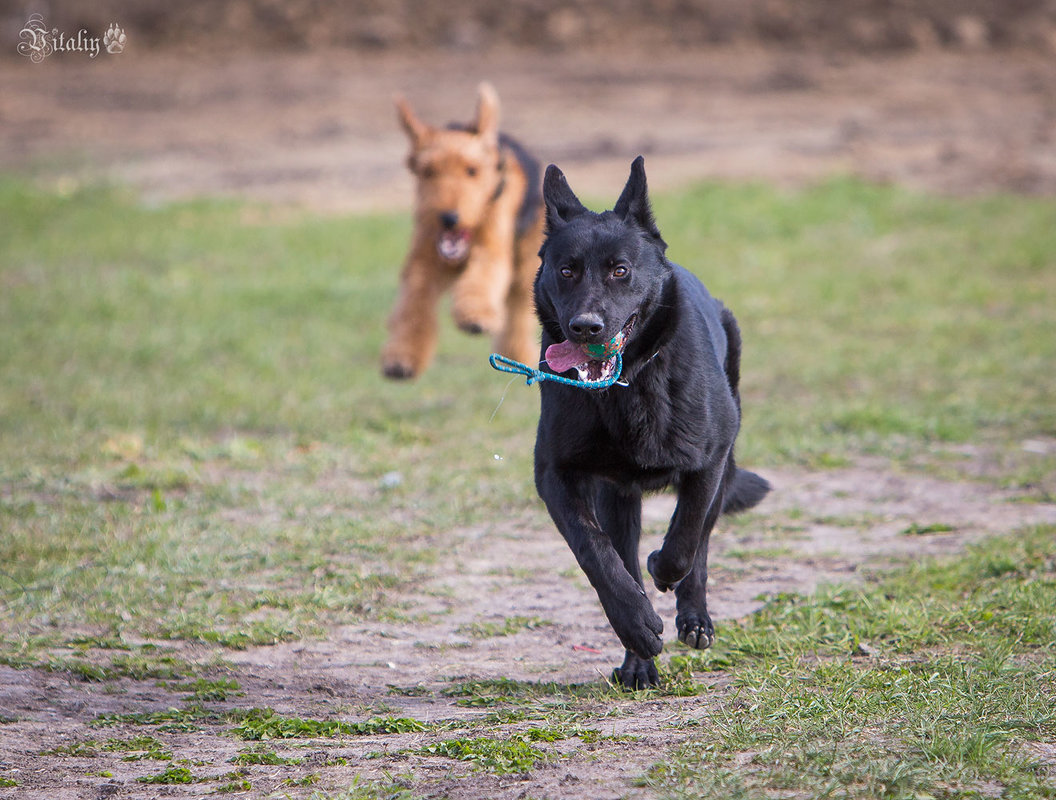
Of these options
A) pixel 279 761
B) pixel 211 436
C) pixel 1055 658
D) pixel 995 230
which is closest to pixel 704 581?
pixel 1055 658

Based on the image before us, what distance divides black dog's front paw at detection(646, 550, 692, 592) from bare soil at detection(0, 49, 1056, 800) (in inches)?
16.6

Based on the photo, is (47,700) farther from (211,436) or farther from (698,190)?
(698,190)

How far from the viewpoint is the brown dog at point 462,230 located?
8.25 meters

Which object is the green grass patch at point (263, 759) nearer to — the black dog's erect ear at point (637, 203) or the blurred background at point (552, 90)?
the black dog's erect ear at point (637, 203)

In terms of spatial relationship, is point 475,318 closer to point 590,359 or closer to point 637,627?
point 590,359

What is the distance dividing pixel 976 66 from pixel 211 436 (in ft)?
54.8

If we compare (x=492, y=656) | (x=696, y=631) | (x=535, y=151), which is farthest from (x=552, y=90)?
(x=696, y=631)

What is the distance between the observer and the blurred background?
18.1m

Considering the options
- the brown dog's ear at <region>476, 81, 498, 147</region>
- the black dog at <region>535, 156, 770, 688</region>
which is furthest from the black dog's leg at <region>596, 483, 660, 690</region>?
the brown dog's ear at <region>476, 81, 498, 147</region>

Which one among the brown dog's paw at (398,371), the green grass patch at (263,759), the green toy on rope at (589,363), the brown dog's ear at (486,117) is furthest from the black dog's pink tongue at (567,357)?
the brown dog's ear at (486,117)

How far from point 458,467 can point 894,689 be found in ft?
13.1

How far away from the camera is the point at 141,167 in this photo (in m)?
19.3

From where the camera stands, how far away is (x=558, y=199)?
4551 mm

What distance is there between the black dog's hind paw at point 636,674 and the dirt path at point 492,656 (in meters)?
0.15
